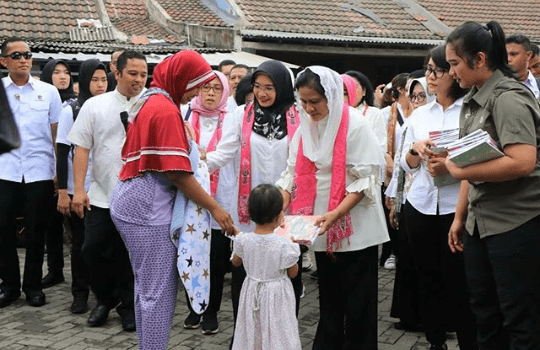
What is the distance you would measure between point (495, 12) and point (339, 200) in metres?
20.0

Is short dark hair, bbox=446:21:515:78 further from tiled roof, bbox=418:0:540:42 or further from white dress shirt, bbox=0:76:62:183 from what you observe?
tiled roof, bbox=418:0:540:42

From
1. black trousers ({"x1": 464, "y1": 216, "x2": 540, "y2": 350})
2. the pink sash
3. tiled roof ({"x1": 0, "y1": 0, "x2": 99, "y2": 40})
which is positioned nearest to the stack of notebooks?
black trousers ({"x1": 464, "y1": 216, "x2": 540, "y2": 350})

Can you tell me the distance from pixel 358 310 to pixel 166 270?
1.17 metres

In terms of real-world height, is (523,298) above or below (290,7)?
below

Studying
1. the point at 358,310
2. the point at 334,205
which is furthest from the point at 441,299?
the point at 334,205

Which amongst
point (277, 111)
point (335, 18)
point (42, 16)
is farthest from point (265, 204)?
point (335, 18)

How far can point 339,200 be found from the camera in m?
4.05

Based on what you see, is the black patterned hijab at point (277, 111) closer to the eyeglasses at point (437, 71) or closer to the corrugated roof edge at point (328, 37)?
the eyeglasses at point (437, 71)

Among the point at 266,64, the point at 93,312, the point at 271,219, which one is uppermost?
the point at 266,64

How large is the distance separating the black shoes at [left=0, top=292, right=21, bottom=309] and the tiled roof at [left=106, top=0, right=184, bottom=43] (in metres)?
12.3

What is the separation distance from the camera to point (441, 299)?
15.1 ft

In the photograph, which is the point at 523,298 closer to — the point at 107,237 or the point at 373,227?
the point at 373,227

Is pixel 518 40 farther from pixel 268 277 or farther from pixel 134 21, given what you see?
pixel 134 21

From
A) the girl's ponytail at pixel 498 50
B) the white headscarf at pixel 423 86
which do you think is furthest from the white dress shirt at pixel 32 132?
the girl's ponytail at pixel 498 50
